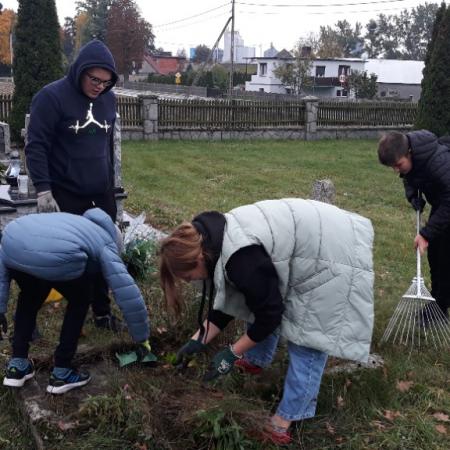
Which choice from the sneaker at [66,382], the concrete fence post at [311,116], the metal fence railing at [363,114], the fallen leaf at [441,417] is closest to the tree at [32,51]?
the concrete fence post at [311,116]

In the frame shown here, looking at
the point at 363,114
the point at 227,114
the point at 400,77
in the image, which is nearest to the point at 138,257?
the point at 227,114

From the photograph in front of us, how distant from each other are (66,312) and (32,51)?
12.0 m

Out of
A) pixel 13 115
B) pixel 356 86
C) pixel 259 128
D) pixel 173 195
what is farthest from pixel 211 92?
pixel 173 195

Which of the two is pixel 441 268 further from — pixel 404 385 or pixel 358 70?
pixel 358 70

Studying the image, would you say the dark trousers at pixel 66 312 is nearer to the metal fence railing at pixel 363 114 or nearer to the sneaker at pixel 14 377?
the sneaker at pixel 14 377

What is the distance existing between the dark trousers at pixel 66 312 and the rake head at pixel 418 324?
195 centimetres

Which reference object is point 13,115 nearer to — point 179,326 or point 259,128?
point 259,128

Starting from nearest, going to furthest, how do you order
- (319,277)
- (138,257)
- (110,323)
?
(319,277) < (110,323) < (138,257)

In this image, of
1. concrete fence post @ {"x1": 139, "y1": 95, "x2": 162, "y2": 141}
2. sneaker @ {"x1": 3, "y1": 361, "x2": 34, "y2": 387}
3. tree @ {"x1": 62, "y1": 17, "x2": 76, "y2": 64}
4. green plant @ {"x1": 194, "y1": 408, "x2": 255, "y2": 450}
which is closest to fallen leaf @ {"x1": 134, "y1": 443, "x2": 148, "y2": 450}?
green plant @ {"x1": 194, "y1": 408, "x2": 255, "y2": 450}

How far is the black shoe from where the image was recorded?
372 centimetres

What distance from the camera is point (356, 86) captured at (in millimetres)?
34344

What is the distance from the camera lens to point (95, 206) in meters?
3.64

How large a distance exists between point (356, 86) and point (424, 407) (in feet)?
109

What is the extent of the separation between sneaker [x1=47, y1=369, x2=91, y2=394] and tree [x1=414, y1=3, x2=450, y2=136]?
12818 mm
